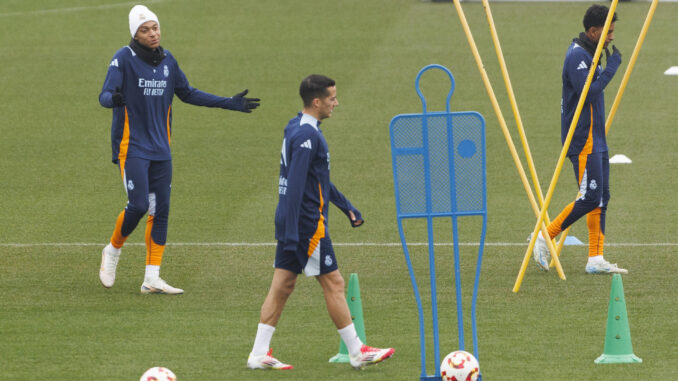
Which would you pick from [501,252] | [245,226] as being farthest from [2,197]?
[501,252]

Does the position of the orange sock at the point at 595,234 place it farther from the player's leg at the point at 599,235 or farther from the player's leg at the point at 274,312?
the player's leg at the point at 274,312

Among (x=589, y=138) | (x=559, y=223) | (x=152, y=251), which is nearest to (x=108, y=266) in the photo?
(x=152, y=251)

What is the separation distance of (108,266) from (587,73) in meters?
4.37

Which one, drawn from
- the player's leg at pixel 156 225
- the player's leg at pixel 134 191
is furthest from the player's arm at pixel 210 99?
the player's leg at pixel 134 191

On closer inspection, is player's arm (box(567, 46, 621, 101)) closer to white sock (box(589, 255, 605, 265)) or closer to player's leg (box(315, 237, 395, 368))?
white sock (box(589, 255, 605, 265))

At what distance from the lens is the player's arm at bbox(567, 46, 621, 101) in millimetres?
10367

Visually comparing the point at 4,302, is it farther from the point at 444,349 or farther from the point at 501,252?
the point at 501,252

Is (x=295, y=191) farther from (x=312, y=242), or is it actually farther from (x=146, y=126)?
(x=146, y=126)

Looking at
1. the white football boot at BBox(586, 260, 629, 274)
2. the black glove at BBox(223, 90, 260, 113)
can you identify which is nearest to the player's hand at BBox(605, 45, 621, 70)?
the white football boot at BBox(586, 260, 629, 274)

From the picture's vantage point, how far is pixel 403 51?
73.8 feet

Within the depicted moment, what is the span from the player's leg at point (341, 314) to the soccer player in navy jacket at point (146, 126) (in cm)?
246

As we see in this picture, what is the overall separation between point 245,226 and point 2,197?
3.25 metres

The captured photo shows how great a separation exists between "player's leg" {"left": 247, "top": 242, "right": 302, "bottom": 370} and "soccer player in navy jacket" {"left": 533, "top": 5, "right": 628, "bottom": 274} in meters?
3.36

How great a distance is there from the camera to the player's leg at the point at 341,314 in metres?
8.27
